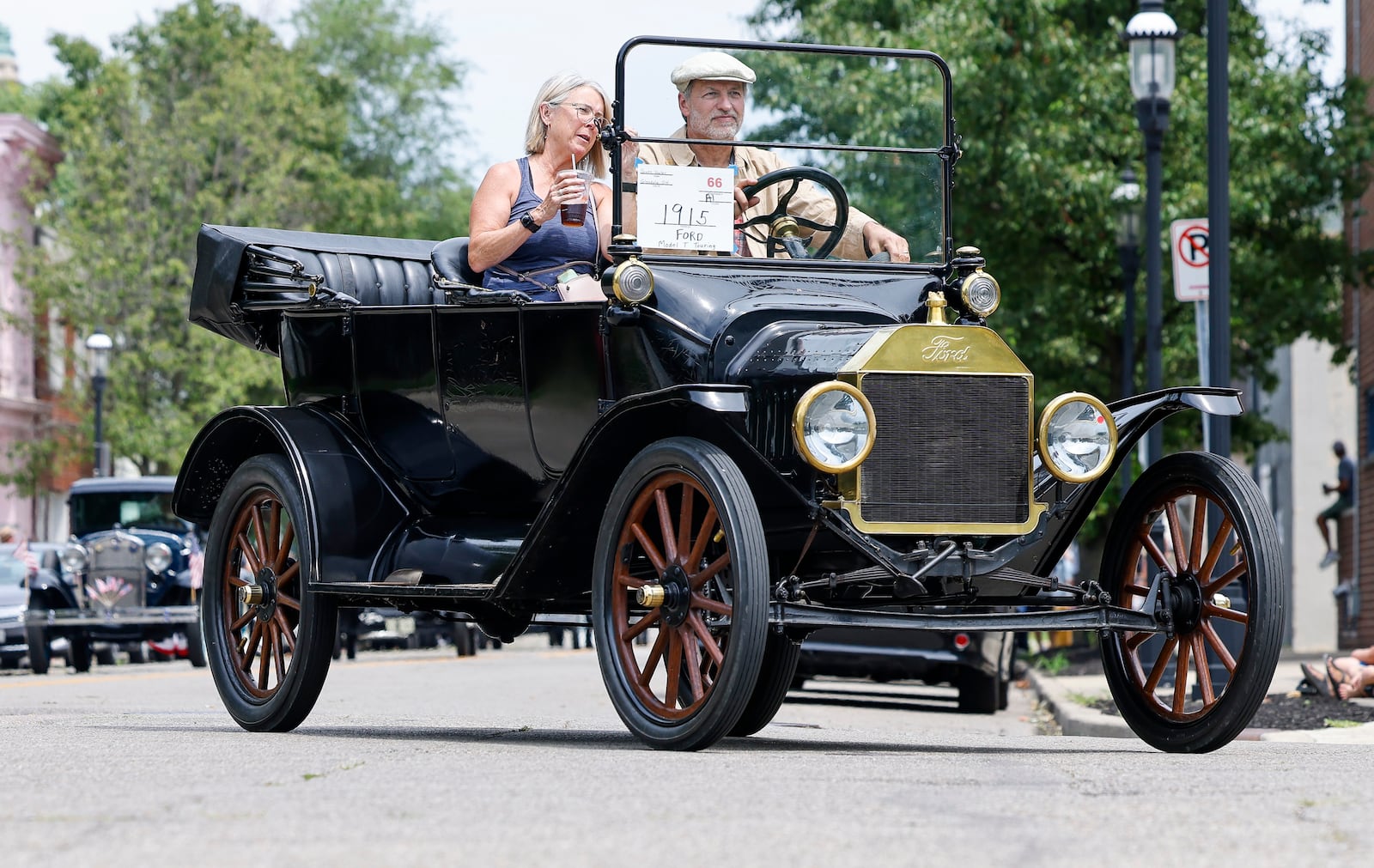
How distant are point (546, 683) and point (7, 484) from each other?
1278 inches

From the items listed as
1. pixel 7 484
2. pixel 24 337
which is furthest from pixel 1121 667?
pixel 24 337

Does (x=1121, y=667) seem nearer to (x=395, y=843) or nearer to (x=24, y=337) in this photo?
(x=395, y=843)

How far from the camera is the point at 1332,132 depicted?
26.3m

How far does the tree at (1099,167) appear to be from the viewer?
1007 inches

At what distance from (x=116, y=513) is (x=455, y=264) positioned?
16198 mm

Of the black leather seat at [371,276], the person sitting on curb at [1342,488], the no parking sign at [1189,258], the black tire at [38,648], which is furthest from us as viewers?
the person sitting on curb at [1342,488]

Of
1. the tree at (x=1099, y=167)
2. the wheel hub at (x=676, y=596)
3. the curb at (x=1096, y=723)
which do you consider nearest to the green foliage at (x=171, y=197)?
the tree at (x=1099, y=167)

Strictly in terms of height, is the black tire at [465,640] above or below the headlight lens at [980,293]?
below

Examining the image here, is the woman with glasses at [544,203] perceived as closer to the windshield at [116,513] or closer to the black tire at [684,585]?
the black tire at [684,585]

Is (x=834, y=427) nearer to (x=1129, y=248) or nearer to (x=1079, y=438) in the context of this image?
(x=1079, y=438)

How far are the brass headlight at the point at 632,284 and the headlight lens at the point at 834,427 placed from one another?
88 centimetres

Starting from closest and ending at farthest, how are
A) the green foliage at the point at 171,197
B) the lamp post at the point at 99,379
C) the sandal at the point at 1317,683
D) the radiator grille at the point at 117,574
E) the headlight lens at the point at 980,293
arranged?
the headlight lens at the point at 980,293 → the sandal at the point at 1317,683 → the radiator grille at the point at 117,574 → the lamp post at the point at 99,379 → the green foliage at the point at 171,197

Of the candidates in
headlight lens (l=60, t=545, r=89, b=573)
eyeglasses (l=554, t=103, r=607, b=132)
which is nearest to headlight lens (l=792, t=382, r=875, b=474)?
eyeglasses (l=554, t=103, r=607, b=132)

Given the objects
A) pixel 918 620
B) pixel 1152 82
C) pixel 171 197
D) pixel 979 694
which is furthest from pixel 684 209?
pixel 171 197
